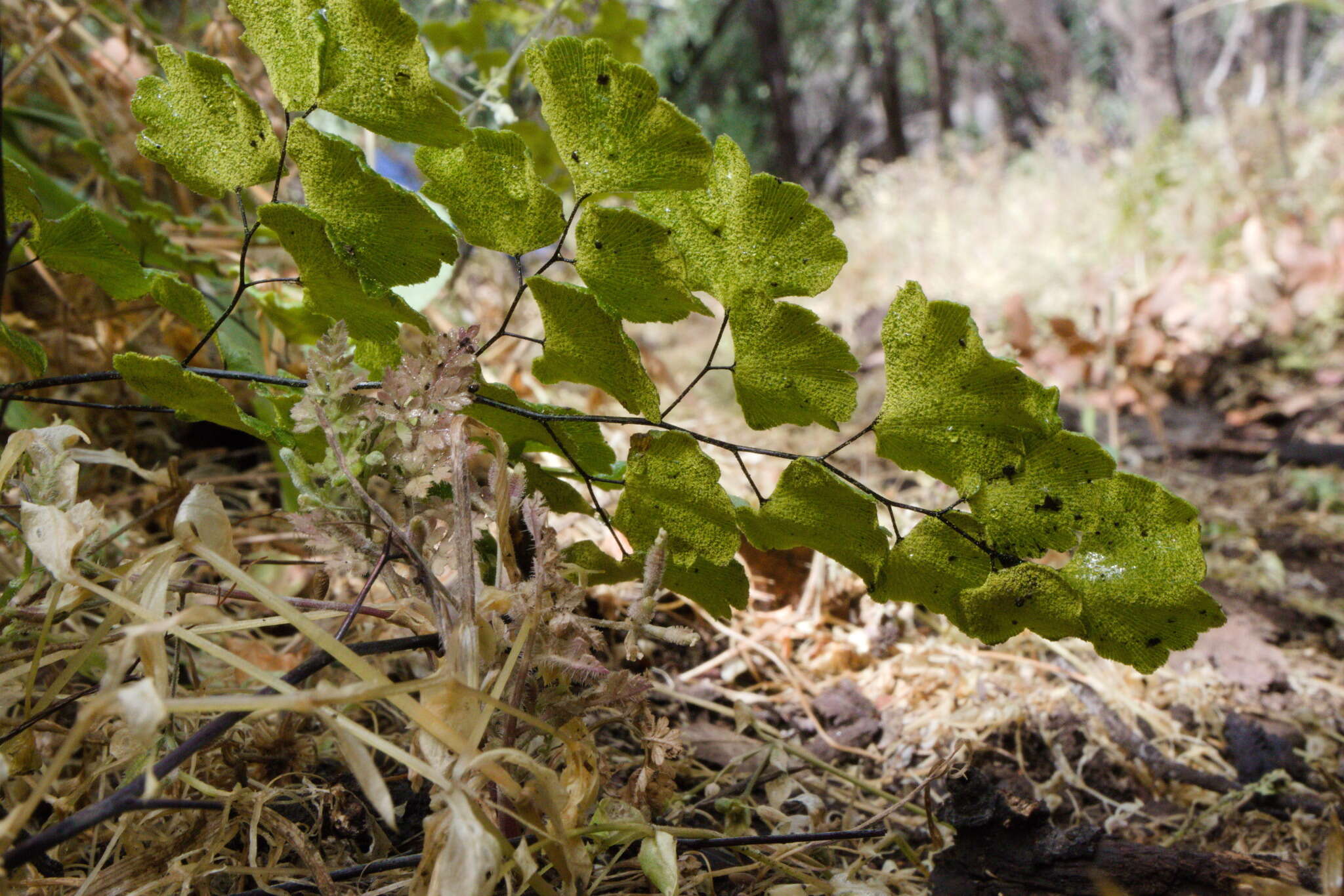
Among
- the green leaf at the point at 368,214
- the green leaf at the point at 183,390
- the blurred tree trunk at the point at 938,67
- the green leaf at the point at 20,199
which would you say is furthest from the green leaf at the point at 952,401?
the blurred tree trunk at the point at 938,67

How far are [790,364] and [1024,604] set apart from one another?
182mm

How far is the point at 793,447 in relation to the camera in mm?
1617

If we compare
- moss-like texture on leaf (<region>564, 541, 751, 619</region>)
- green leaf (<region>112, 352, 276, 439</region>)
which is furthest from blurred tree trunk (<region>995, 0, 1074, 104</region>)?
green leaf (<region>112, 352, 276, 439</region>)

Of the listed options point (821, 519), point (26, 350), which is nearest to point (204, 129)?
point (26, 350)

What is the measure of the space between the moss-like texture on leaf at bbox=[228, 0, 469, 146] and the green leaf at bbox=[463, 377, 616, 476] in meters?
0.15

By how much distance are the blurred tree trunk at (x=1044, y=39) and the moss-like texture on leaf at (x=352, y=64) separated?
8.96m

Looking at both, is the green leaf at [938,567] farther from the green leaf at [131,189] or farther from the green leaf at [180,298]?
the green leaf at [131,189]

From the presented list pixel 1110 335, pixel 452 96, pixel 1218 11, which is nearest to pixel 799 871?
pixel 452 96

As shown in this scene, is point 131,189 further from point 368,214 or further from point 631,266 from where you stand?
point 631,266

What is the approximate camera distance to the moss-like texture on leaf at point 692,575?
0.53 m

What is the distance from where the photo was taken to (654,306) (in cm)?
46

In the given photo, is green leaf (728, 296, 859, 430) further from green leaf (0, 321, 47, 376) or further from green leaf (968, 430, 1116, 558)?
green leaf (0, 321, 47, 376)

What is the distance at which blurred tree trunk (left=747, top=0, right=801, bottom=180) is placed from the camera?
27.1 ft

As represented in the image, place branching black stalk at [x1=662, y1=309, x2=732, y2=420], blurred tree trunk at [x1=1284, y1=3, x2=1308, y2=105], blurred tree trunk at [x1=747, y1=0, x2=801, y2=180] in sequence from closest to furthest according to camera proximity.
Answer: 1. branching black stalk at [x1=662, y1=309, x2=732, y2=420]
2. blurred tree trunk at [x1=747, y1=0, x2=801, y2=180]
3. blurred tree trunk at [x1=1284, y1=3, x2=1308, y2=105]
